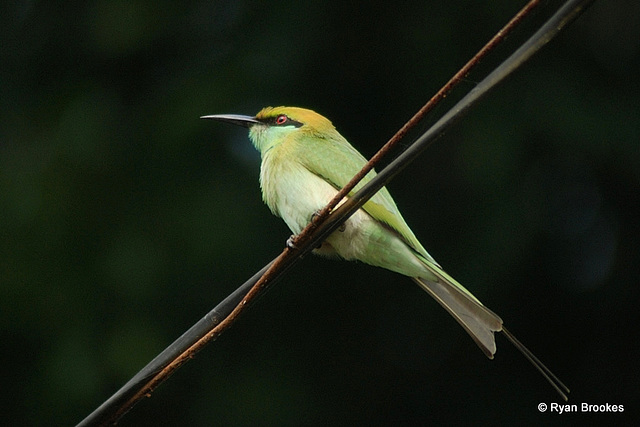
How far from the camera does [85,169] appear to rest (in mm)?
4660

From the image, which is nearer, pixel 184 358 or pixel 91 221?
pixel 184 358

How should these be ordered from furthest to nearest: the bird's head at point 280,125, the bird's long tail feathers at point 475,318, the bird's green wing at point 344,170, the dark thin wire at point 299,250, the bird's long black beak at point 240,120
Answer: the bird's long black beak at point 240,120, the bird's head at point 280,125, the bird's green wing at point 344,170, the bird's long tail feathers at point 475,318, the dark thin wire at point 299,250

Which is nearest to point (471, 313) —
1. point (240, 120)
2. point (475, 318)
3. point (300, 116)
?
point (475, 318)

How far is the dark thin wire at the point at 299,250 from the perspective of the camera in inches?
59.6

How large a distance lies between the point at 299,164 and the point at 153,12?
2374 mm

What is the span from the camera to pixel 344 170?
2826mm

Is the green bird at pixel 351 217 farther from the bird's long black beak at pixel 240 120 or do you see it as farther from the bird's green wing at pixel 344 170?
the bird's long black beak at pixel 240 120

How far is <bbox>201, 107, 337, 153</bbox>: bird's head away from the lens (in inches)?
124

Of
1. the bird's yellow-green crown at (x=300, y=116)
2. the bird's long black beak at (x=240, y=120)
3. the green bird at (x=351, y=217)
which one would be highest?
the bird's long black beak at (x=240, y=120)

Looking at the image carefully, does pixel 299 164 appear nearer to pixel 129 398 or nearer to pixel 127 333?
pixel 129 398

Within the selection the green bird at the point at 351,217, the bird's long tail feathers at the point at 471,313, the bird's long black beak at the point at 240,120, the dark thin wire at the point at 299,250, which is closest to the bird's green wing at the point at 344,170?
the green bird at the point at 351,217

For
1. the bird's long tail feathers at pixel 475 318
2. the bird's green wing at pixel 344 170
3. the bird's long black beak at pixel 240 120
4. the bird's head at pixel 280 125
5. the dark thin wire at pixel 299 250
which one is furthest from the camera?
the bird's long black beak at pixel 240 120

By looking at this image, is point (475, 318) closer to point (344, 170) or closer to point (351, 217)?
point (351, 217)

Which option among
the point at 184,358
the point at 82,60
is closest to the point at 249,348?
the point at 82,60
